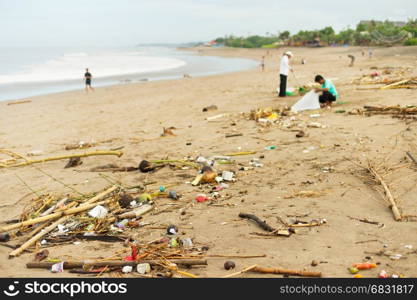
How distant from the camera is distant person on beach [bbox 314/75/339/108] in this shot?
9695 millimetres

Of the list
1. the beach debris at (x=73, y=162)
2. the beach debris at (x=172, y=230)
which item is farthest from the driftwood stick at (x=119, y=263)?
the beach debris at (x=73, y=162)

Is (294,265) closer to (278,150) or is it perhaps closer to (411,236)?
(411,236)

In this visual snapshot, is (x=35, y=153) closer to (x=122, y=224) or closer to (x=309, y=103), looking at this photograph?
(x=122, y=224)

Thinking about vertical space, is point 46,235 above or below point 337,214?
below

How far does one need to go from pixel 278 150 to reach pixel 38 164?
463 centimetres

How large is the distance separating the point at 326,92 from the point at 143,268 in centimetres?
758

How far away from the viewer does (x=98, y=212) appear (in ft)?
15.9

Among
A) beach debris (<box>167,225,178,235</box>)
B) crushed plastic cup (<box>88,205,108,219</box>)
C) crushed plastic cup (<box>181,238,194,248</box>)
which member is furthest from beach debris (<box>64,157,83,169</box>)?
crushed plastic cup (<box>181,238,194,248</box>)

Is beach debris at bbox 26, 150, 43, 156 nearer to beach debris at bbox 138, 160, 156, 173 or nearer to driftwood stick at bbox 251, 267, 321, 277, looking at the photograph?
beach debris at bbox 138, 160, 156, 173

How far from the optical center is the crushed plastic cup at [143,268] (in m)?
3.43

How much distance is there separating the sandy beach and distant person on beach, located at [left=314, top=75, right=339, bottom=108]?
0.30m

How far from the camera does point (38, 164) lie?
7.79 metres

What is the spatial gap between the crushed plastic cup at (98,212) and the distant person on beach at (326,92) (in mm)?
6510

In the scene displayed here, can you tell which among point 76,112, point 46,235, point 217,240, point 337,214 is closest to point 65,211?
point 46,235
